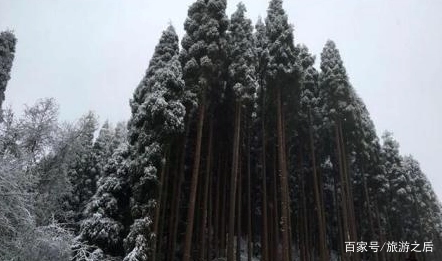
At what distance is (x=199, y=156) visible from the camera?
19.4 meters

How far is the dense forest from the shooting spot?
1703 centimetres

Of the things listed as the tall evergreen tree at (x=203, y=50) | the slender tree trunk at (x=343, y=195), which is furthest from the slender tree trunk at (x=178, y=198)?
the slender tree trunk at (x=343, y=195)

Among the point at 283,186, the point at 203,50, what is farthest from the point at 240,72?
the point at 283,186

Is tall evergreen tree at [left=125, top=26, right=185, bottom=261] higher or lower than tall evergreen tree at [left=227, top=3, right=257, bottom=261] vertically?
lower

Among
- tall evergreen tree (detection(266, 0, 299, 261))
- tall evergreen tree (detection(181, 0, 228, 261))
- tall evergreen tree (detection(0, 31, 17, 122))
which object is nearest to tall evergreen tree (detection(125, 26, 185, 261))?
tall evergreen tree (detection(181, 0, 228, 261))

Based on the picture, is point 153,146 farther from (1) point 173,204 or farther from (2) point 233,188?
(1) point 173,204

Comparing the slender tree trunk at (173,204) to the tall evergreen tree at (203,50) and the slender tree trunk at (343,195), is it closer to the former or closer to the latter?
the tall evergreen tree at (203,50)

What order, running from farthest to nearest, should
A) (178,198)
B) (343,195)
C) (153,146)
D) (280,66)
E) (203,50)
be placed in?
(343,195) < (280,66) < (178,198) < (203,50) < (153,146)

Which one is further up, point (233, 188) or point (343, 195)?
point (343, 195)

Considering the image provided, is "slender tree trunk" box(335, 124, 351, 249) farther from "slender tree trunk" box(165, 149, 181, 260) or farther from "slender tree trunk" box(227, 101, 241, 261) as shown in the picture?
"slender tree trunk" box(165, 149, 181, 260)

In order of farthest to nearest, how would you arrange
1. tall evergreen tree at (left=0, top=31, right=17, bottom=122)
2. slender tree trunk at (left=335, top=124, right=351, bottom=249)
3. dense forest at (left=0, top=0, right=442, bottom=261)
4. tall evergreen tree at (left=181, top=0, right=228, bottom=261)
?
tall evergreen tree at (left=0, top=31, right=17, bottom=122), slender tree trunk at (left=335, top=124, right=351, bottom=249), tall evergreen tree at (left=181, top=0, right=228, bottom=261), dense forest at (left=0, top=0, right=442, bottom=261)

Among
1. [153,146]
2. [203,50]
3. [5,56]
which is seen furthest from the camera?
[5,56]

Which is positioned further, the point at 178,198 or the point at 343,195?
the point at 343,195

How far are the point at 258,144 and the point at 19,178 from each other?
59.3ft
